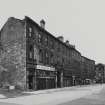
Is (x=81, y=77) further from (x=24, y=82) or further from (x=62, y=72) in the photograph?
(x=24, y=82)

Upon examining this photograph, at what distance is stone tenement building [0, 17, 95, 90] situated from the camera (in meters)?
33.5

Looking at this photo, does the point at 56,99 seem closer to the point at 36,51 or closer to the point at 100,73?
the point at 36,51

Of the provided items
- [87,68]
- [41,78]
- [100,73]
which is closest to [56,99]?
[41,78]

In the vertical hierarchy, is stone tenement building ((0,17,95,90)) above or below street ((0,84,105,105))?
above

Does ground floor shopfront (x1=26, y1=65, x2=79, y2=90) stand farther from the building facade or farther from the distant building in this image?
the building facade

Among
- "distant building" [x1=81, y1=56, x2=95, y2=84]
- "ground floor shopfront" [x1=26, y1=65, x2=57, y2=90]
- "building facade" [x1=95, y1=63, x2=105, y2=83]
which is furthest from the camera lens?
"building facade" [x1=95, y1=63, x2=105, y2=83]

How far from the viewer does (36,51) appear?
1412 inches

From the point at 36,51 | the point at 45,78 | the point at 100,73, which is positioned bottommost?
the point at 100,73

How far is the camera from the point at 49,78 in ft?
131

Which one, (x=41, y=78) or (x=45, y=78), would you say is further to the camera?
(x=45, y=78)

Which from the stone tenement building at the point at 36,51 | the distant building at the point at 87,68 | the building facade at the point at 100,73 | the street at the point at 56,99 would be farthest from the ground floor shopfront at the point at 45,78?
the building facade at the point at 100,73

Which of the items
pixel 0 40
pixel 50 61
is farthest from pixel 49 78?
pixel 0 40

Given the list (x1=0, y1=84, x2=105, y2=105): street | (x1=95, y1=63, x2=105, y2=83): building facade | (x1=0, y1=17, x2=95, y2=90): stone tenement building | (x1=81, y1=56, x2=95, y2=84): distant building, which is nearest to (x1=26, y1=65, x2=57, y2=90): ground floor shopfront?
(x1=0, y1=17, x2=95, y2=90): stone tenement building

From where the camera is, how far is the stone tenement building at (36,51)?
33469 mm
